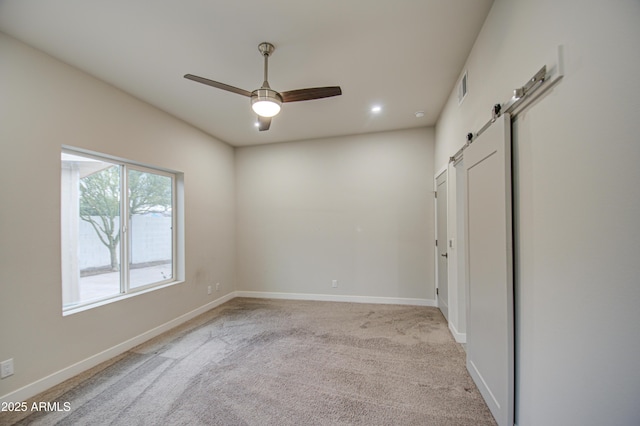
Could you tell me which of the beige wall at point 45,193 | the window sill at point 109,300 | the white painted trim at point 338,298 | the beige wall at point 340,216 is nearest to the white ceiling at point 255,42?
the beige wall at point 45,193

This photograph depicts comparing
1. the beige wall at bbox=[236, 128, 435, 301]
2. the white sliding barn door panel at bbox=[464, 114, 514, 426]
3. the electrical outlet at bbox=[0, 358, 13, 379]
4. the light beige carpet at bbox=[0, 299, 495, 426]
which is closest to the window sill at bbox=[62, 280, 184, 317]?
the electrical outlet at bbox=[0, 358, 13, 379]

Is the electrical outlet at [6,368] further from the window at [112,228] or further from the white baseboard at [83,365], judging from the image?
the window at [112,228]

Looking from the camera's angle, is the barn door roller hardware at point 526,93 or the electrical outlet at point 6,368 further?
the electrical outlet at point 6,368

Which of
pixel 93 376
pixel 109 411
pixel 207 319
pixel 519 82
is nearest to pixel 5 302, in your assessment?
pixel 93 376

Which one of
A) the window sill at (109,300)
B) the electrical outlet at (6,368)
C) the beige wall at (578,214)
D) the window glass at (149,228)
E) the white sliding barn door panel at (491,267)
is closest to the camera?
the beige wall at (578,214)

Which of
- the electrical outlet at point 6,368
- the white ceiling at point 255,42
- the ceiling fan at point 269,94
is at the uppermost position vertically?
the white ceiling at point 255,42

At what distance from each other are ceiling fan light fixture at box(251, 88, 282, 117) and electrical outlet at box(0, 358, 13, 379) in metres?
2.74

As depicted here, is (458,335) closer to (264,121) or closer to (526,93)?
(526,93)

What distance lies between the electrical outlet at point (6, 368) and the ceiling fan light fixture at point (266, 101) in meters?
2.74

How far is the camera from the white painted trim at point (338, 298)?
4234 millimetres

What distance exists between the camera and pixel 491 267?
179 centimetres

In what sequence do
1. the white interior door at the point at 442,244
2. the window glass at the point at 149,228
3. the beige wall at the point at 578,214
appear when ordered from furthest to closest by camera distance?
1. the white interior door at the point at 442,244
2. the window glass at the point at 149,228
3. the beige wall at the point at 578,214

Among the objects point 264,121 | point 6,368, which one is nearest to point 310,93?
point 264,121

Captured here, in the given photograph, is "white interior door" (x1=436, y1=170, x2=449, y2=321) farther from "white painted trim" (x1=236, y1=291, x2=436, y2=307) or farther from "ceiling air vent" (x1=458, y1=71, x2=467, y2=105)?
"ceiling air vent" (x1=458, y1=71, x2=467, y2=105)
